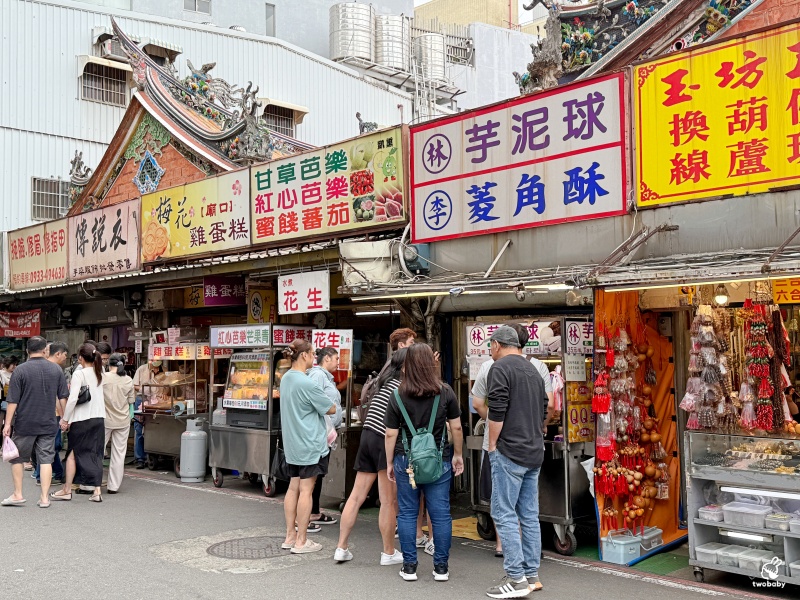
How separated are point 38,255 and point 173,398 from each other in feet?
17.1

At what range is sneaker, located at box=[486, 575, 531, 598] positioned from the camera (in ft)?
19.8

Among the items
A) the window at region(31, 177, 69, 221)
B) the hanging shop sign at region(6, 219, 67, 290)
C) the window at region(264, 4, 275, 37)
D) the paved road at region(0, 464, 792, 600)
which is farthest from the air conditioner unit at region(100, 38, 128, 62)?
the paved road at region(0, 464, 792, 600)

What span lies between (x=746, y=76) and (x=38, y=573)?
6.97 metres

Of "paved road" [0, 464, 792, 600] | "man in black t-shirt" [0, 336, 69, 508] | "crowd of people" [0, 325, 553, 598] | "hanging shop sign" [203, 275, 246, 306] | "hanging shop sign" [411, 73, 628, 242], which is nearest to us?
"crowd of people" [0, 325, 553, 598]

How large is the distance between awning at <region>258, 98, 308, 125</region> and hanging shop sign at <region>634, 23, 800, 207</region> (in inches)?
678

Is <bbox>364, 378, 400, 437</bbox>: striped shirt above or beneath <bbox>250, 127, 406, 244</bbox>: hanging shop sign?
beneath

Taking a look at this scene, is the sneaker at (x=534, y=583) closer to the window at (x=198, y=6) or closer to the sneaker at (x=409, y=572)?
the sneaker at (x=409, y=572)

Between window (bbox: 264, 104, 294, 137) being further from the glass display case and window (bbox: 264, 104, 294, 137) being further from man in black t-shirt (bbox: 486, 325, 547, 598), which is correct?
the glass display case

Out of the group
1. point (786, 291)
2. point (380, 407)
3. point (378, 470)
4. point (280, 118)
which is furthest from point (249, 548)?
point (280, 118)

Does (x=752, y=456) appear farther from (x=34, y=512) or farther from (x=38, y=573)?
(x=34, y=512)

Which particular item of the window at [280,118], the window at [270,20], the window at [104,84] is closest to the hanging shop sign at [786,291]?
the window at [280,118]

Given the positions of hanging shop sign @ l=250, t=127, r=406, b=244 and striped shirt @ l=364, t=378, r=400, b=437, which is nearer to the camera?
striped shirt @ l=364, t=378, r=400, b=437

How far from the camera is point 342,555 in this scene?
704 centimetres

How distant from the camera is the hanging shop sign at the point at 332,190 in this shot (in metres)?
9.70
